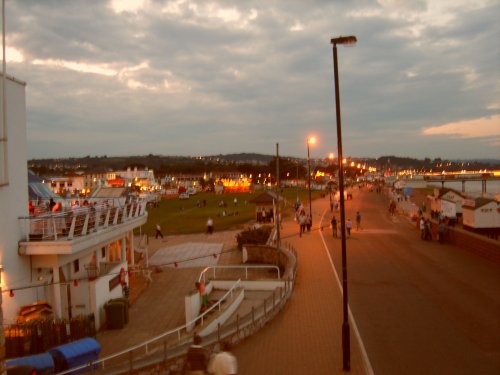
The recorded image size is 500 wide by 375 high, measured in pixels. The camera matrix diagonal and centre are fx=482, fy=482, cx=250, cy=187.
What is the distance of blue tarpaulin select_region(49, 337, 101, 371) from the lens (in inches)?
341

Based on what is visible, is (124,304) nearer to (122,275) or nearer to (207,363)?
(122,275)

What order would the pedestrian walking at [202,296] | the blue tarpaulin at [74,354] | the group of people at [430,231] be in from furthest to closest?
1. the group of people at [430,231]
2. the pedestrian walking at [202,296]
3. the blue tarpaulin at [74,354]

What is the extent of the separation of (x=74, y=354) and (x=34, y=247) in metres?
4.45

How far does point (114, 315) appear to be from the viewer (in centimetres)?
1383

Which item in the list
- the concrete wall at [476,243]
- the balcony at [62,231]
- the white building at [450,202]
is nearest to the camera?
the balcony at [62,231]

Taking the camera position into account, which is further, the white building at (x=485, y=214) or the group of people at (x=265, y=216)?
the group of people at (x=265, y=216)

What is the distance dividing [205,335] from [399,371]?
4060 millimetres

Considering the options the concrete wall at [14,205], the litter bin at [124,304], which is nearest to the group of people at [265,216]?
the litter bin at [124,304]

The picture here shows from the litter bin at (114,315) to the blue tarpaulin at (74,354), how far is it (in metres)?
4.48

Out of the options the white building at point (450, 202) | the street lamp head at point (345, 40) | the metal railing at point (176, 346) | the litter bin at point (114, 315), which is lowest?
the litter bin at point (114, 315)

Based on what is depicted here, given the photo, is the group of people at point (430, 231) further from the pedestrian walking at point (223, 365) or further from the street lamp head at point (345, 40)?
the pedestrian walking at point (223, 365)

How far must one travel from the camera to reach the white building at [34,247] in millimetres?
11828

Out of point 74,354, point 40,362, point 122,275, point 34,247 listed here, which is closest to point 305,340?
point 74,354

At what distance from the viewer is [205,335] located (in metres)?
10.5
